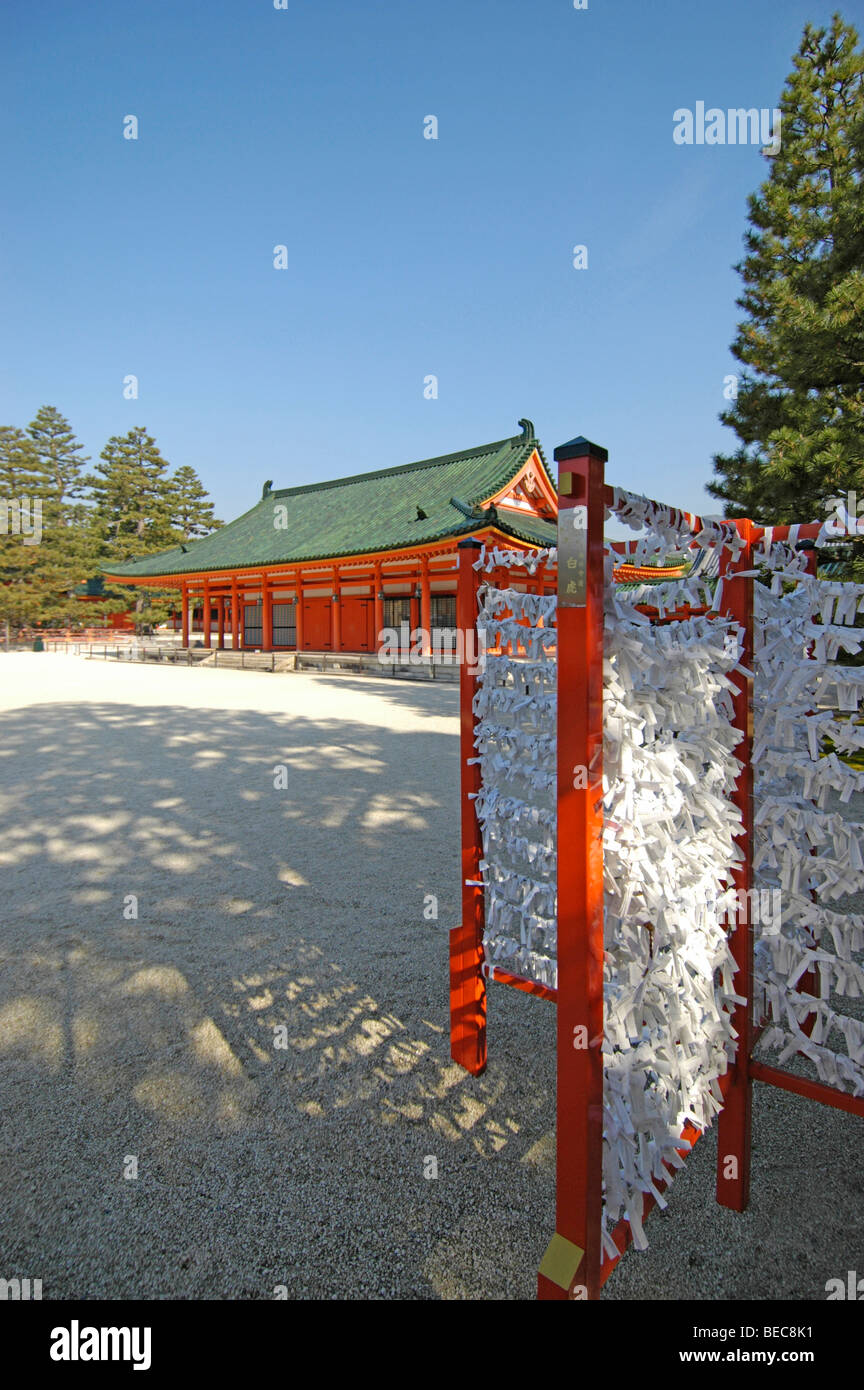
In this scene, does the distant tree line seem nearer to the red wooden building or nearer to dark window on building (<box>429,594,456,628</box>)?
the red wooden building

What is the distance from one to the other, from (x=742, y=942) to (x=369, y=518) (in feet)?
68.9

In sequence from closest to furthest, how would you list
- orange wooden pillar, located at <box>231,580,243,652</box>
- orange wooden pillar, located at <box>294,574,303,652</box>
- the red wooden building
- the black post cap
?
the black post cap → the red wooden building → orange wooden pillar, located at <box>294,574,303,652</box> → orange wooden pillar, located at <box>231,580,243,652</box>

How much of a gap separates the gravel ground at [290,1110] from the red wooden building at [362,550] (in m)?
10.9

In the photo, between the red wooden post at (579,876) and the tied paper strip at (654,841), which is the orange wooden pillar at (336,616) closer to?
the tied paper strip at (654,841)

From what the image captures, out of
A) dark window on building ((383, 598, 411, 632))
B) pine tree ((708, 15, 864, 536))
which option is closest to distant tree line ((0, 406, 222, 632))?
dark window on building ((383, 598, 411, 632))

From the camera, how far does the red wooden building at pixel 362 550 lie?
1764cm

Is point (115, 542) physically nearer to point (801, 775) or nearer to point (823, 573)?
point (823, 573)

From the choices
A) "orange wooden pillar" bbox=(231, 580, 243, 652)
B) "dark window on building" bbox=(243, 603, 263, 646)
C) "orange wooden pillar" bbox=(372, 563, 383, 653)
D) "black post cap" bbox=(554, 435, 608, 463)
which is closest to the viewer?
"black post cap" bbox=(554, 435, 608, 463)

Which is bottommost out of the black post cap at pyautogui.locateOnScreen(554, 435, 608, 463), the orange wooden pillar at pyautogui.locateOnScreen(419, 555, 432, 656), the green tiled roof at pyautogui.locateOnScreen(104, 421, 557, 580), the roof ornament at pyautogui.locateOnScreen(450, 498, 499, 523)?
the black post cap at pyautogui.locateOnScreen(554, 435, 608, 463)

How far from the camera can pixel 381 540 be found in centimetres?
1842

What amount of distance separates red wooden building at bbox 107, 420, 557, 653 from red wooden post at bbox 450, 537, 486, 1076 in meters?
11.7

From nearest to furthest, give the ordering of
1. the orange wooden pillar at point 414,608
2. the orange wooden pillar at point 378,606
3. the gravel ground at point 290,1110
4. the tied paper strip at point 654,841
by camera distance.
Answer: the tied paper strip at point 654,841
the gravel ground at point 290,1110
the orange wooden pillar at point 378,606
the orange wooden pillar at point 414,608

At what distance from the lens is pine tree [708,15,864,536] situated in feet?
25.6

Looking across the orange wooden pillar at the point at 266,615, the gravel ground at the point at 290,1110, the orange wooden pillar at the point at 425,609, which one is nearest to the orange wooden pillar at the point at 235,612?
the orange wooden pillar at the point at 266,615
